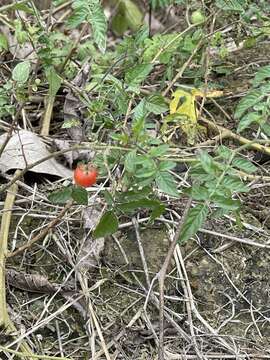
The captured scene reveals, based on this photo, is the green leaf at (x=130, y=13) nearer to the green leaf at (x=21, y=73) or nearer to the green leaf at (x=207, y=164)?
the green leaf at (x=21, y=73)

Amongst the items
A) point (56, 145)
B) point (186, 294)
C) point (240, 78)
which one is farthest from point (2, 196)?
point (240, 78)

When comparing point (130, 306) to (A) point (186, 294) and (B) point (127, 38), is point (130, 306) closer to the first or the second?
(A) point (186, 294)

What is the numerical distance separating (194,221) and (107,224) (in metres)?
0.24

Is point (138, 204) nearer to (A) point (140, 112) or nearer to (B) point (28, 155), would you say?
(A) point (140, 112)

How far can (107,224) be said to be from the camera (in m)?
1.79

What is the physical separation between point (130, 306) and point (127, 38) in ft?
2.86

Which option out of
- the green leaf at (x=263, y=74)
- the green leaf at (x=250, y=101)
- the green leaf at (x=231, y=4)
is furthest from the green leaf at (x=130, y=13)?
the green leaf at (x=250, y=101)

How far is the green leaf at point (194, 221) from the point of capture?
5.48 feet

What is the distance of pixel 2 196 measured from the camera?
7.14 feet

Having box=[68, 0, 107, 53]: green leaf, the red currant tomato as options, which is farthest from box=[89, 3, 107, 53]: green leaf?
Answer: the red currant tomato

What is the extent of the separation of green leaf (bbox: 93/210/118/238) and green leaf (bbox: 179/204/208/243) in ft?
0.63

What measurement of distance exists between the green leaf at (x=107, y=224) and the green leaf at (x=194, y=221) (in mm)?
192

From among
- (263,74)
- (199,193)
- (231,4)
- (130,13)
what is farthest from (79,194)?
(130,13)

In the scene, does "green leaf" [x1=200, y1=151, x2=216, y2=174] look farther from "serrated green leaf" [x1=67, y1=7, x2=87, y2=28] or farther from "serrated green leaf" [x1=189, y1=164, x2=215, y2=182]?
"serrated green leaf" [x1=67, y1=7, x2=87, y2=28]
